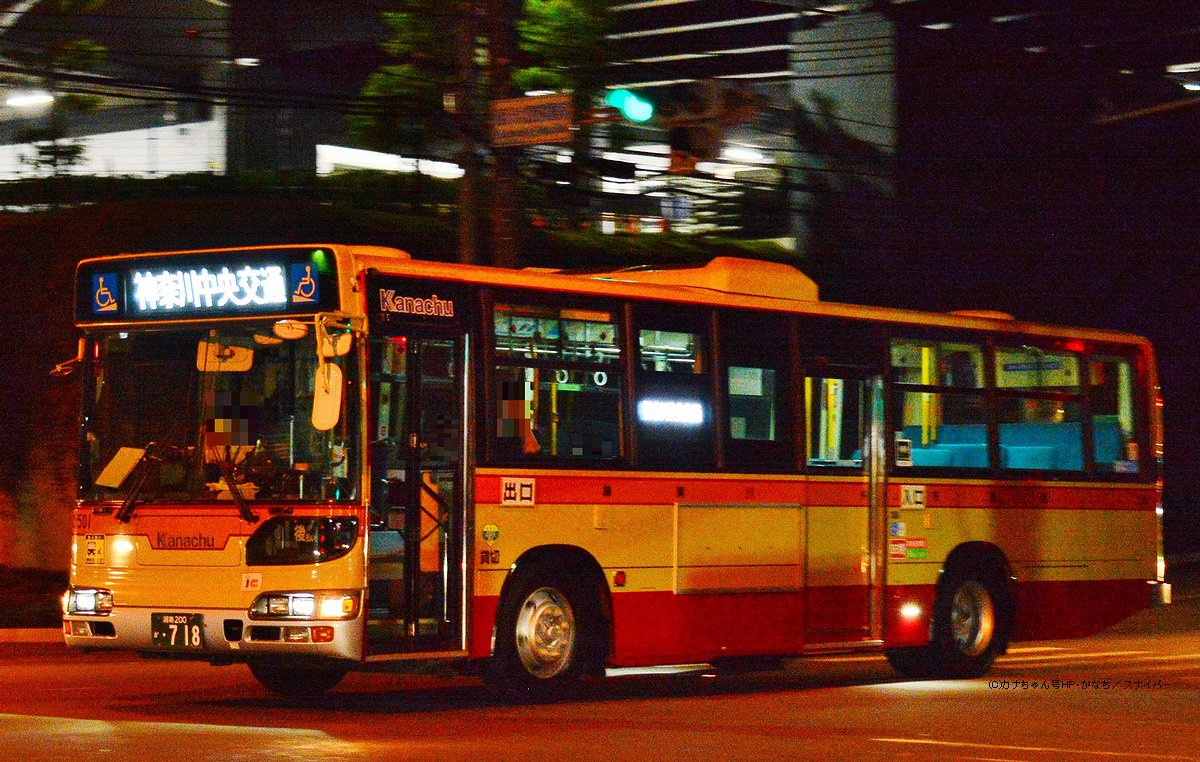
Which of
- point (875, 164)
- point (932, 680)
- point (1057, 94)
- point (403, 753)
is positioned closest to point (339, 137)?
point (875, 164)

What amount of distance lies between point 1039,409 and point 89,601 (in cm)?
924

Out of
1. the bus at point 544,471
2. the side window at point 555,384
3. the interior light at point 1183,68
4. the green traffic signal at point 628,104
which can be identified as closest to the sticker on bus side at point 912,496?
the bus at point 544,471

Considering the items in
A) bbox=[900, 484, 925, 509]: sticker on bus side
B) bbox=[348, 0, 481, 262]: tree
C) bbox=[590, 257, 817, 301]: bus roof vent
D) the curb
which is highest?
bbox=[348, 0, 481, 262]: tree

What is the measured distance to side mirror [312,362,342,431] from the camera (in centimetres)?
1104

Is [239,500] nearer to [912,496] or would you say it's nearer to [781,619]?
[781,619]

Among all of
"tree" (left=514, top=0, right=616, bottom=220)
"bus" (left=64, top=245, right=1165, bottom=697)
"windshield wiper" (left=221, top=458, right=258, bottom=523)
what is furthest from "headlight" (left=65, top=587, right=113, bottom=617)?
"tree" (left=514, top=0, right=616, bottom=220)

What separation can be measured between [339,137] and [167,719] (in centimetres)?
2238

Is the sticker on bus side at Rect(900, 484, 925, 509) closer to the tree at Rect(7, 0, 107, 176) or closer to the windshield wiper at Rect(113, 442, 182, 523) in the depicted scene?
the windshield wiper at Rect(113, 442, 182, 523)

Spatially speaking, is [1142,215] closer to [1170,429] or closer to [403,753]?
[1170,429]

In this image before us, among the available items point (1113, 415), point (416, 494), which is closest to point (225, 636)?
point (416, 494)

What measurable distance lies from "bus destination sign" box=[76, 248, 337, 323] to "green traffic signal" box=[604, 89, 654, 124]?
5735 mm

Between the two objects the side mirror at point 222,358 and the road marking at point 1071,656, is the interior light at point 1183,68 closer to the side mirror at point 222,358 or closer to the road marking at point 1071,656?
the road marking at point 1071,656

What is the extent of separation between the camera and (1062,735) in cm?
1111

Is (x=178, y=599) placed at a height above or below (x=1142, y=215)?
below
